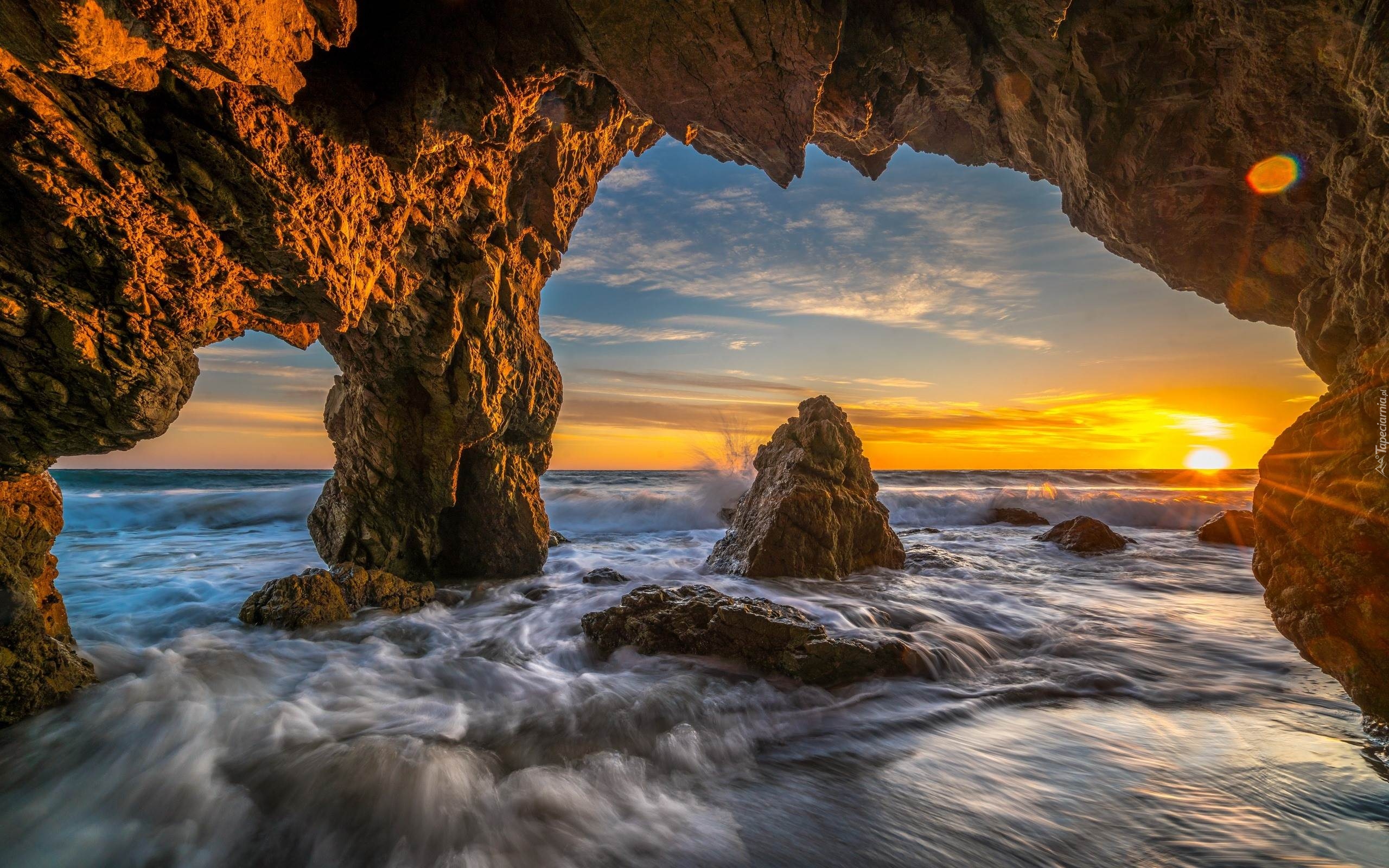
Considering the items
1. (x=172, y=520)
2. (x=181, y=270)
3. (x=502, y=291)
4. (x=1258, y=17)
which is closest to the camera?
(x=181, y=270)

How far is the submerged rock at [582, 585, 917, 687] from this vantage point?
16.3 feet

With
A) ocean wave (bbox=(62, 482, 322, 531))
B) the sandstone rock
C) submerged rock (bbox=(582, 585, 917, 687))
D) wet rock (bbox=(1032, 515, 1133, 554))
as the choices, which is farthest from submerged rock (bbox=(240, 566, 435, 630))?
ocean wave (bbox=(62, 482, 322, 531))

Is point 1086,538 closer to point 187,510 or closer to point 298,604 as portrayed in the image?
point 298,604

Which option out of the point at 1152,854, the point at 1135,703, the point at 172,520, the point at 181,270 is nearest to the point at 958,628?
the point at 1135,703

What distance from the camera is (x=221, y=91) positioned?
3137 millimetres

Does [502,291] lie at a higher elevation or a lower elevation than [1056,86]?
→ lower

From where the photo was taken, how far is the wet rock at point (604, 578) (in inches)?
347

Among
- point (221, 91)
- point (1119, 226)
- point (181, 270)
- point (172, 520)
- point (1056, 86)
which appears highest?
point (1056, 86)

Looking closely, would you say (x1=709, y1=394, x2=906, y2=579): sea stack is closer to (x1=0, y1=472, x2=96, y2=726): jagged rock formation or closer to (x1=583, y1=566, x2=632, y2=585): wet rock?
(x1=583, y1=566, x2=632, y2=585): wet rock

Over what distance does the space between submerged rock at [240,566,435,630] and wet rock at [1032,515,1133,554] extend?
12714 mm

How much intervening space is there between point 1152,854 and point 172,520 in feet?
79.6

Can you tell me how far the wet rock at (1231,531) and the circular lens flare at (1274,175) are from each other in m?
11.2

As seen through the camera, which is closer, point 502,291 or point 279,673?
point 279,673

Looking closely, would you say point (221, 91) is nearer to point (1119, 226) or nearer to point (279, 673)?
point (279, 673)
